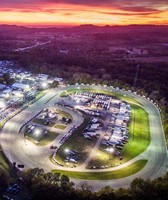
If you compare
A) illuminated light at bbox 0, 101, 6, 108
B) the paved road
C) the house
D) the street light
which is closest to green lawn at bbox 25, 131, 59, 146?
the street light

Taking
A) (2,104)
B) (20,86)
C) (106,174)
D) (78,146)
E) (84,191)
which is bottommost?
(106,174)

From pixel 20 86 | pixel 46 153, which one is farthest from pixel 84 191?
pixel 20 86

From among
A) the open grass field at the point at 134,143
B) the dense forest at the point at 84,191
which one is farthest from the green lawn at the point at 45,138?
Result: the dense forest at the point at 84,191

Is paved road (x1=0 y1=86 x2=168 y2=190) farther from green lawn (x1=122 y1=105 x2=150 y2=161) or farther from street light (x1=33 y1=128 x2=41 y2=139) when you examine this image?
street light (x1=33 y1=128 x2=41 y2=139)

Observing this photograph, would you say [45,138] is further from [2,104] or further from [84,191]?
[2,104]

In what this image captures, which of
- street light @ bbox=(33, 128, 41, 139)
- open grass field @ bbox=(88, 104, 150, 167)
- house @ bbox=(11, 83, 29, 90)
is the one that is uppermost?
house @ bbox=(11, 83, 29, 90)

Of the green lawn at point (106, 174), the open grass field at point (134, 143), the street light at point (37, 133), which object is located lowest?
the green lawn at point (106, 174)

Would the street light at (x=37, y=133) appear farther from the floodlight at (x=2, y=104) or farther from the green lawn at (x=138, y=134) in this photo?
the green lawn at (x=138, y=134)

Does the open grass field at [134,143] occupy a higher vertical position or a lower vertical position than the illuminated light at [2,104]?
lower
